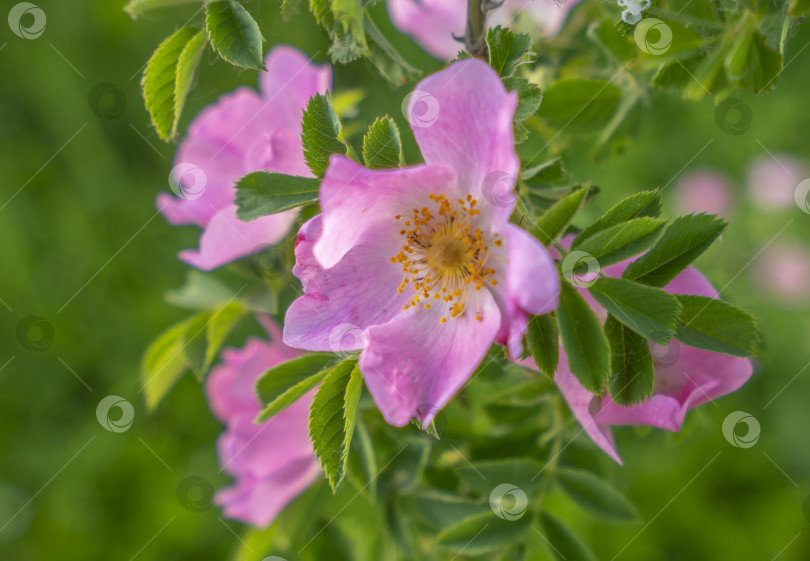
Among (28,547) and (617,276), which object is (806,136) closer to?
(617,276)

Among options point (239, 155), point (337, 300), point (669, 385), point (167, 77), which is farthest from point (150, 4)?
point (669, 385)

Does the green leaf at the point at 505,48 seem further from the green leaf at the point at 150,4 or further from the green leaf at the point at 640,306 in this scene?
the green leaf at the point at 150,4

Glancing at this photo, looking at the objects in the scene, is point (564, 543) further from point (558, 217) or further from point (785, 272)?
point (785, 272)

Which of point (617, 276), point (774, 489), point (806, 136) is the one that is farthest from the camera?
point (806, 136)

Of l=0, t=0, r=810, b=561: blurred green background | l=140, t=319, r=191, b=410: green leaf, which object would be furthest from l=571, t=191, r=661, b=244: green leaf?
l=0, t=0, r=810, b=561: blurred green background

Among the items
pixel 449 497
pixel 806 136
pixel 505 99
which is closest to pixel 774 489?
pixel 806 136

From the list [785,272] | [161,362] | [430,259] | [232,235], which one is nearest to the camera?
[430,259]
